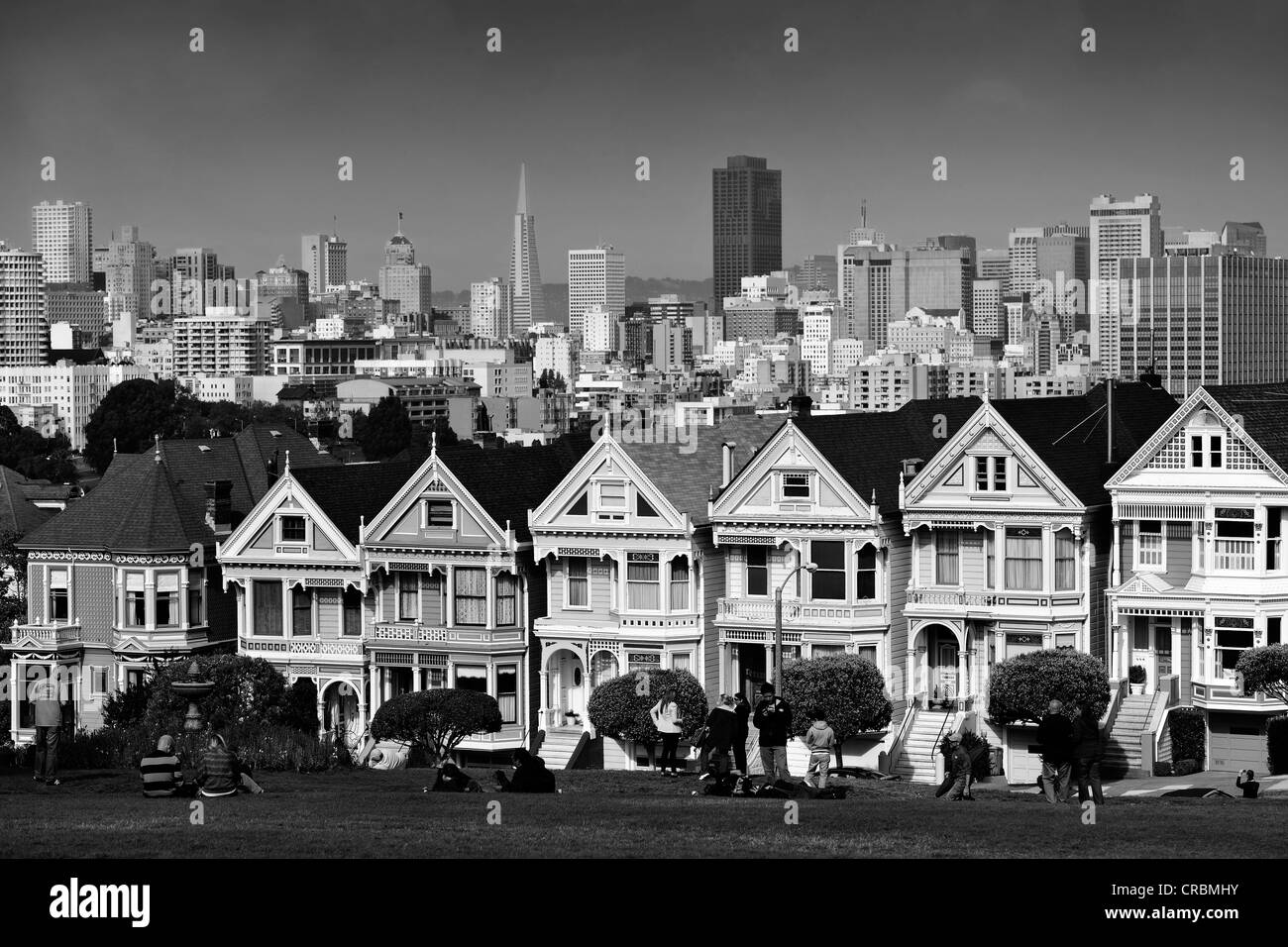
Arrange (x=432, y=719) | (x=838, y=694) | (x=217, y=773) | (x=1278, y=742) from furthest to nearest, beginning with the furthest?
(x=838, y=694) < (x=432, y=719) < (x=1278, y=742) < (x=217, y=773)

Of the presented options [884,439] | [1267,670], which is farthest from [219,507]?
[1267,670]

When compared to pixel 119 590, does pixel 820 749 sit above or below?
below

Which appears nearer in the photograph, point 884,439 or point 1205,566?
point 1205,566

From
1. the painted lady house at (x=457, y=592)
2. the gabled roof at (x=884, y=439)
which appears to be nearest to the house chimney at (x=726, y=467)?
the gabled roof at (x=884, y=439)

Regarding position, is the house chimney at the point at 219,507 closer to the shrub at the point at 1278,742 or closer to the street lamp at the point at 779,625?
the street lamp at the point at 779,625

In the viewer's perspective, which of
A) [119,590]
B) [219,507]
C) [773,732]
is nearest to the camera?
[773,732]

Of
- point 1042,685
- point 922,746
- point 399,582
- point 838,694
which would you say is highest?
point 399,582

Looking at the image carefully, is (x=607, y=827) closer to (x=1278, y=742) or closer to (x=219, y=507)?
(x=1278, y=742)

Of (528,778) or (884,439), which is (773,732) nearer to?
(528,778)
